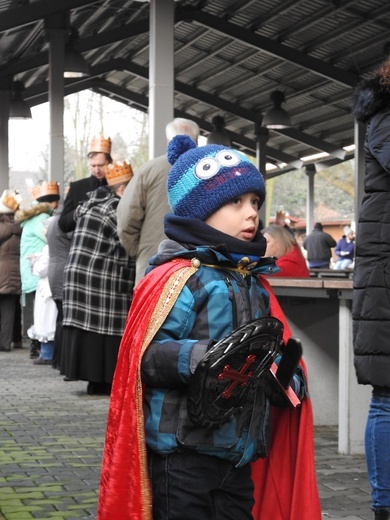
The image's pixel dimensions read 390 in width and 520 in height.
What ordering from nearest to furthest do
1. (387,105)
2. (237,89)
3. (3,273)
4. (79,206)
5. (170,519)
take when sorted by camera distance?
(170,519)
(387,105)
(79,206)
(3,273)
(237,89)

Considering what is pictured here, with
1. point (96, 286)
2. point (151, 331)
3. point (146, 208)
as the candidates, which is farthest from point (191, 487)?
point (96, 286)

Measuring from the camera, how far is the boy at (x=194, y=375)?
319cm

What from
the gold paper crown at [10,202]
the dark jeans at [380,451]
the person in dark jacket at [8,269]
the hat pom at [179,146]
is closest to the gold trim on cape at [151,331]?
the hat pom at [179,146]

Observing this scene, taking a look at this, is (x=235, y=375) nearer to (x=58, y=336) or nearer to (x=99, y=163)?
(x=99, y=163)

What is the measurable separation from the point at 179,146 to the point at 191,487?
3.41ft

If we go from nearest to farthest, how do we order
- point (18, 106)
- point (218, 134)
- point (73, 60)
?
point (73, 60) → point (18, 106) → point (218, 134)

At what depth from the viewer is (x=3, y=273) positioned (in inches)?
625

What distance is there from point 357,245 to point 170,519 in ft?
6.87

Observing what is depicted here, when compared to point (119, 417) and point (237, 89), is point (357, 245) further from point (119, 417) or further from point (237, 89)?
point (237, 89)

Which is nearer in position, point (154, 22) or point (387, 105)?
point (387, 105)

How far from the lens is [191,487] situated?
3.20 metres

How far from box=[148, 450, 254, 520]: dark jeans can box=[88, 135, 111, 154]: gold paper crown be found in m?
7.45

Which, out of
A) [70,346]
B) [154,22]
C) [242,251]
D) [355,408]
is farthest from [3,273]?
[242,251]

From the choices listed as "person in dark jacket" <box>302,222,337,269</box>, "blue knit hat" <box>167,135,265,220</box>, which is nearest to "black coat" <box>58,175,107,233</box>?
"blue knit hat" <box>167,135,265,220</box>
